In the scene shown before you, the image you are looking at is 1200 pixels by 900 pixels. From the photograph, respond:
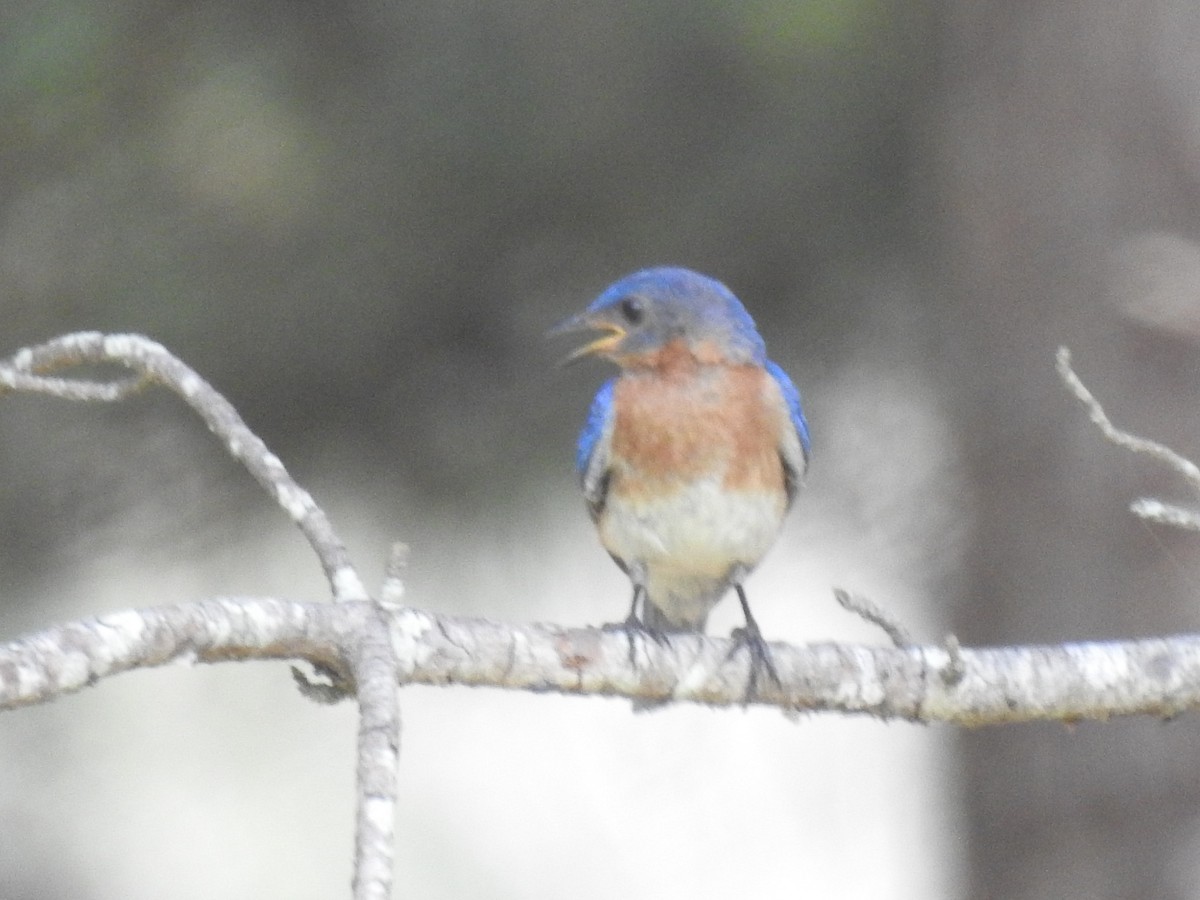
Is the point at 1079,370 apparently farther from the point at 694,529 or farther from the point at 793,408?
the point at 694,529

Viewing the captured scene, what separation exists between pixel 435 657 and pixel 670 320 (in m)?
1.54

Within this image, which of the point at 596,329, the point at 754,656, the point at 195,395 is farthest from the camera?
the point at 596,329

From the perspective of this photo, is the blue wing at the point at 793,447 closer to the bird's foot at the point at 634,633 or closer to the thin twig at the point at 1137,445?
the bird's foot at the point at 634,633

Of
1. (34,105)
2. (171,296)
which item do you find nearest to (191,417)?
(171,296)

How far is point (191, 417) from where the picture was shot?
464cm

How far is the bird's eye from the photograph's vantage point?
12.8ft

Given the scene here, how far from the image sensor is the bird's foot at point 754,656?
9.77 ft

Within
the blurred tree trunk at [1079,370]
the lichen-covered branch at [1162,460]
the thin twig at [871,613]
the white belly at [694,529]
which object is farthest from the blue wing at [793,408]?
Result: the blurred tree trunk at [1079,370]

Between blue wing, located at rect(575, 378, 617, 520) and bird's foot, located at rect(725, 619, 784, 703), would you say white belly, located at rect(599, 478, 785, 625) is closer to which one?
blue wing, located at rect(575, 378, 617, 520)

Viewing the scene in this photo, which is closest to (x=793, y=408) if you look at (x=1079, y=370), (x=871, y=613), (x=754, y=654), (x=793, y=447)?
(x=793, y=447)

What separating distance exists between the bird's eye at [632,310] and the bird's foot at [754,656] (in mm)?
915

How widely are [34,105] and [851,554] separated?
2622mm

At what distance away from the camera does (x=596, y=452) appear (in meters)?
3.83

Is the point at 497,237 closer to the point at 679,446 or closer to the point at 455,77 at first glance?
the point at 455,77
